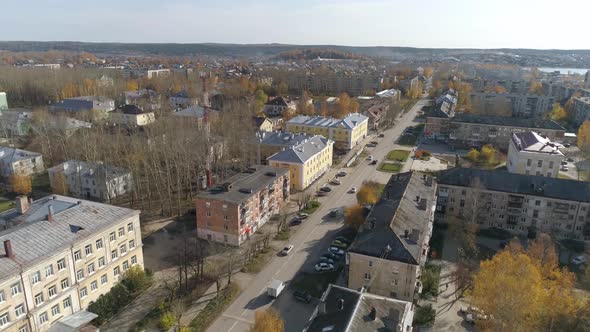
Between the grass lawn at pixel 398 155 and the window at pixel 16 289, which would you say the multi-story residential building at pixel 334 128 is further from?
the window at pixel 16 289

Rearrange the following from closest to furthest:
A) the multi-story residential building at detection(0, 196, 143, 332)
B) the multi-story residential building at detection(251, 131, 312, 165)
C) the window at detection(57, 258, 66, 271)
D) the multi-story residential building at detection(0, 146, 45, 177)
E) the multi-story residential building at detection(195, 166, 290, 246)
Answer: the multi-story residential building at detection(0, 196, 143, 332) → the window at detection(57, 258, 66, 271) → the multi-story residential building at detection(195, 166, 290, 246) → the multi-story residential building at detection(0, 146, 45, 177) → the multi-story residential building at detection(251, 131, 312, 165)

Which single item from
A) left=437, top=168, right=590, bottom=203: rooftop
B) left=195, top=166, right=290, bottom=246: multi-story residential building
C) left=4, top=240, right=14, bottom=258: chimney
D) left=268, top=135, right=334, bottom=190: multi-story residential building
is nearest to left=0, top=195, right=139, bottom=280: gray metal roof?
left=4, top=240, right=14, bottom=258: chimney

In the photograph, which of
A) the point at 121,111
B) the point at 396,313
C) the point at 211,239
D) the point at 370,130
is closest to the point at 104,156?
the point at 211,239

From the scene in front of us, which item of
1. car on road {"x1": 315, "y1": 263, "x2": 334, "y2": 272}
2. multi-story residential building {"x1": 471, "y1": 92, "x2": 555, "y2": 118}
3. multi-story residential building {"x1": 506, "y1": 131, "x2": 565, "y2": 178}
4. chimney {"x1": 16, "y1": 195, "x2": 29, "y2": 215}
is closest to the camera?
chimney {"x1": 16, "y1": 195, "x2": 29, "y2": 215}

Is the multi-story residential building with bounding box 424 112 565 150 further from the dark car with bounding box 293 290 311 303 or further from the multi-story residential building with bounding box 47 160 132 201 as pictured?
the multi-story residential building with bounding box 47 160 132 201

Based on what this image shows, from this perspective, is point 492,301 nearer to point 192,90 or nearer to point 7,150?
point 7,150

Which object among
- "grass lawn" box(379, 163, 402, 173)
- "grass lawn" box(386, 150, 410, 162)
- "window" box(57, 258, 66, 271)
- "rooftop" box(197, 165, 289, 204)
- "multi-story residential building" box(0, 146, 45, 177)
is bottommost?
"grass lawn" box(379, 163, 402, 173)

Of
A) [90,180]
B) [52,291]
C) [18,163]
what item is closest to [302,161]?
[90,180]

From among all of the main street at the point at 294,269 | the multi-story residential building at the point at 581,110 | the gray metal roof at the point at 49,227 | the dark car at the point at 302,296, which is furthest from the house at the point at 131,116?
the multi-story residential building at the point at 581,110
